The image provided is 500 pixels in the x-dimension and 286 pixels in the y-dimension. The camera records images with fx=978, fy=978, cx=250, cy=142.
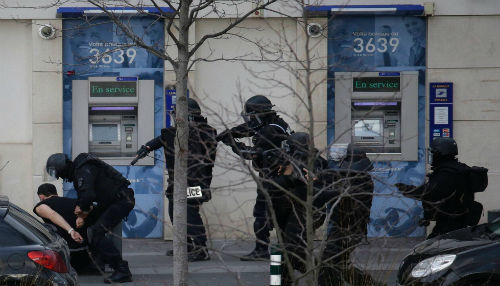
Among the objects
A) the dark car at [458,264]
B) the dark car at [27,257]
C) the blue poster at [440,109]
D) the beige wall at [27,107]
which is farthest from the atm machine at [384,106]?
the dark car at [27,257]

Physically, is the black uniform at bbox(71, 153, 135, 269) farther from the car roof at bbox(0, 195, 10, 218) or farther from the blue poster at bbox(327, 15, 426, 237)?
the blue poster at bbox(327, 15, 426, 237)

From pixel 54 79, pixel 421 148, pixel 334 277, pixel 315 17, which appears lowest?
pixel 334 277

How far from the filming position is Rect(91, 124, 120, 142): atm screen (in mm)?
14203

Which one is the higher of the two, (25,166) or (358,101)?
(358,101)

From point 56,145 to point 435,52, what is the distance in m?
5.56

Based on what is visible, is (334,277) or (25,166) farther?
(25,166)

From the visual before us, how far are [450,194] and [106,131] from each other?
5.95 m

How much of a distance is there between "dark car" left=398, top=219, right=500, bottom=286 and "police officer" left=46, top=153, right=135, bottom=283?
3.31 meters

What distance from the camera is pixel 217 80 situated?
46.1 feet

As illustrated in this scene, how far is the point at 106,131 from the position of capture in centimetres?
1422

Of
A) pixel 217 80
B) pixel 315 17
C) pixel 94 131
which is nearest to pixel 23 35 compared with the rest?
A: pixel 94 131

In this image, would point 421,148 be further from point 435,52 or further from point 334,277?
point 334,277

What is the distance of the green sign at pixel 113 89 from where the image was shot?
1402cm

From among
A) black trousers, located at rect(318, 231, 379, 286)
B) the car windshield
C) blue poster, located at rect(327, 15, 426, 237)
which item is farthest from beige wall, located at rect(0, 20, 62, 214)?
black trousers, located at rect(318, 231, 379, 286)
